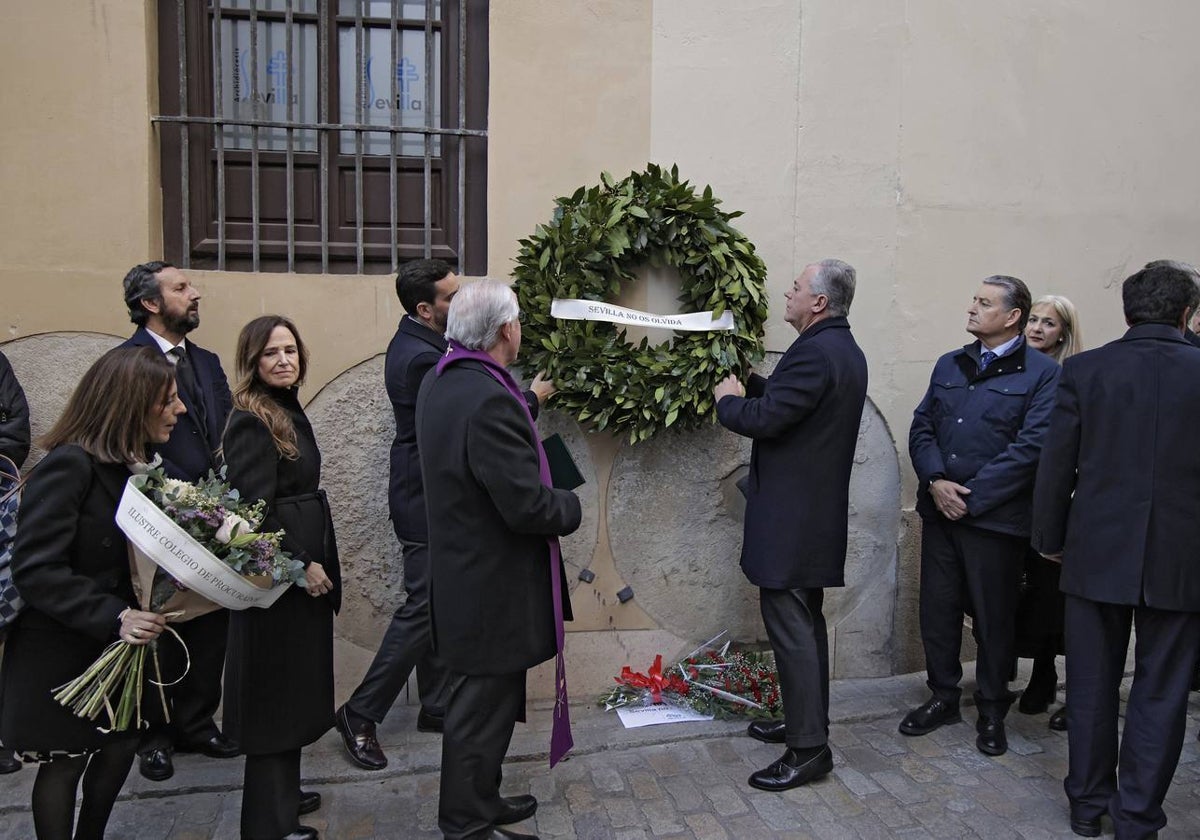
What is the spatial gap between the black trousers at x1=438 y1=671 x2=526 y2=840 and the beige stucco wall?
177 centimetres

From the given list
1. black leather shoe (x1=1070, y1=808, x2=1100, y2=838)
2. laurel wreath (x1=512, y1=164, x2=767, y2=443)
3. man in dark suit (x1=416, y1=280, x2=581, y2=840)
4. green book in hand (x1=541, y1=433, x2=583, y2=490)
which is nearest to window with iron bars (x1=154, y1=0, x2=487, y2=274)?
laurel wreath (x1=512, y1=164, x2=767, y2=443)

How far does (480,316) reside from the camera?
9.45ft

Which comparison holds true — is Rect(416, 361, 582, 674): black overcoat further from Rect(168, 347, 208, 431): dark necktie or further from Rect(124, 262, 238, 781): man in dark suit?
Rect(168, 347, 208, 431): dark necktie

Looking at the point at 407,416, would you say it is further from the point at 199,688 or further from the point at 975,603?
the point at 975,603

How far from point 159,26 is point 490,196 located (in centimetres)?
Result: 173

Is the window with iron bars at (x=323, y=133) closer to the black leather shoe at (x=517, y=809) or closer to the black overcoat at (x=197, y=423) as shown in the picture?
the black overcoat at (x=197, y=423)

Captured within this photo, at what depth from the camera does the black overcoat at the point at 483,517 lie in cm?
275

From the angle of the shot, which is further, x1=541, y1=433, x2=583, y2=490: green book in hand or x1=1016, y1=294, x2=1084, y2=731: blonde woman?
x1=1016, y1=294, x2=1084, y2=731: blonde woman

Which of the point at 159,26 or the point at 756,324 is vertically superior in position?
the point at 159,26

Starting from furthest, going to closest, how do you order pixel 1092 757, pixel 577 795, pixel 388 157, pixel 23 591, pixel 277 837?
pixel 388 157
pixel 577 795
pixel 1092 757
pixel 277 837
pixel 23 591

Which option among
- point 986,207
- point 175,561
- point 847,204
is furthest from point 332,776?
point 986,207

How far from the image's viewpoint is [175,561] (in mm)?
2447

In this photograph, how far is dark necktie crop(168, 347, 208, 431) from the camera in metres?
3.71

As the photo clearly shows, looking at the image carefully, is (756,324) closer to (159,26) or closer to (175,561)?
(175,561)
